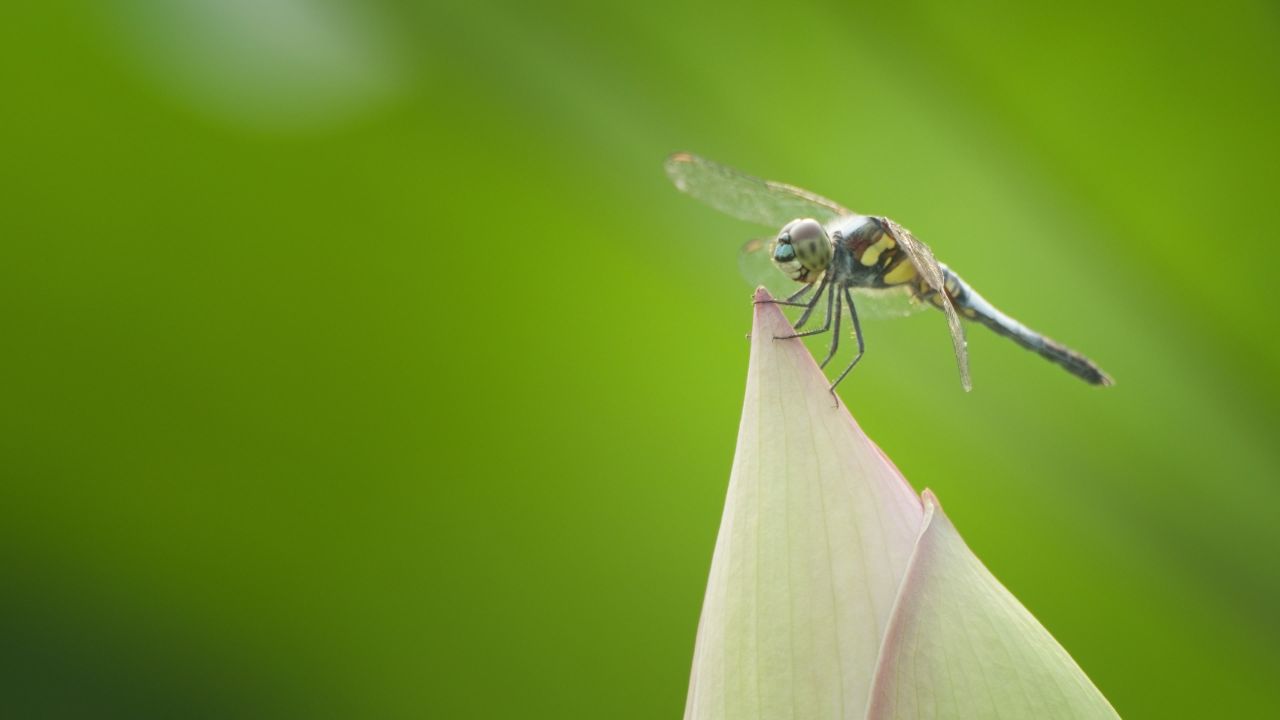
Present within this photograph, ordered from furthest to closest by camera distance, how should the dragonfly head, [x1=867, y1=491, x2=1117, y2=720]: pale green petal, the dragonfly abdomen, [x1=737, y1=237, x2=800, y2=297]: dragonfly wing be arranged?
[x1=737, y1=237, x2=800, y2=297]: dragonfly wing → the dragonfly abdomen → the dragonfly head → [x1=867, y1=491, x2=1117, y2=720]: pale green petal

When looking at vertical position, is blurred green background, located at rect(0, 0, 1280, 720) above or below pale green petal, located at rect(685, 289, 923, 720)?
above

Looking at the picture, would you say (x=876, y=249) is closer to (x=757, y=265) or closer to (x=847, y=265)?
(x=847, y=265)

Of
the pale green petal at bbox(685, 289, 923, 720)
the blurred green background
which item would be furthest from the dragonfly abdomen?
the pale green petal at bbox(685, 289, 923, 720)

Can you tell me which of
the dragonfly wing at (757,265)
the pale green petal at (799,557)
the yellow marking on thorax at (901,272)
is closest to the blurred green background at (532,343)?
the dragonfly wing at (757,265)

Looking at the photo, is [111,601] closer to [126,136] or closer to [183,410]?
[183,410]

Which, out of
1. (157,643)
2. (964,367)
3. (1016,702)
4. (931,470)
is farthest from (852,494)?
(157,643)

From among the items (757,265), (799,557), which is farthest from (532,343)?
(799,557)

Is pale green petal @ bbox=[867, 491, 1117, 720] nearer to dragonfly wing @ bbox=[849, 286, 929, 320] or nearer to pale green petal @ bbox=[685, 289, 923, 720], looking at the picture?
pale green petal @ bbox=[685, 289, 923, 720]
